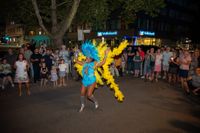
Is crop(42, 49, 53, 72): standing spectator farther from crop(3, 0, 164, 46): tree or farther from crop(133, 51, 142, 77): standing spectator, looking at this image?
crop(133, 51, 142, 77): standing spectator

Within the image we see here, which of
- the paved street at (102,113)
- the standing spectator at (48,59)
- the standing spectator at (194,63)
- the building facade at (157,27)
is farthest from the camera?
the building facade at (157,27)

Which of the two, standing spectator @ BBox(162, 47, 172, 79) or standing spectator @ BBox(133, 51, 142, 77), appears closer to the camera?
standing spectator @ BBox(162, 47, 172, 79)

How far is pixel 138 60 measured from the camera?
50.1ft

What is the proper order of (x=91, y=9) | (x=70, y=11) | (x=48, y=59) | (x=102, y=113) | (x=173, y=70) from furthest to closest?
(x=91, y=9), (x=70, y=11), (x=173, y=70), (x=48, y=59), (x=102, y=113)

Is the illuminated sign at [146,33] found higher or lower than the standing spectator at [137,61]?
higher

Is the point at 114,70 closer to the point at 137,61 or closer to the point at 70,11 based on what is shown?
the point at 137,61

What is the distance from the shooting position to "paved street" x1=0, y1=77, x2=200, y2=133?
6.18m

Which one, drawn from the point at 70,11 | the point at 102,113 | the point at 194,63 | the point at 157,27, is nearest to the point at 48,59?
the point at 70,11

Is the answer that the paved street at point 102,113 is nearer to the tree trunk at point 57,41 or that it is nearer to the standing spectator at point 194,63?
the standing spectator at point 194,63

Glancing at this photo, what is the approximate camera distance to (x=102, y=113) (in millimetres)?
7410

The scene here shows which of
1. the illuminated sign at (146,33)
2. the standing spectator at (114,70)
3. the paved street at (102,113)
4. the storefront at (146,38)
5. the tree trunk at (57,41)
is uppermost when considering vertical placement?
the illuminated sign at (146,33)

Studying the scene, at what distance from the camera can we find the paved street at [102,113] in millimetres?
6184

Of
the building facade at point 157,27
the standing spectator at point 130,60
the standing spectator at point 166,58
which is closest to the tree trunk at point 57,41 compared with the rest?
the standing spectator at point 130,60

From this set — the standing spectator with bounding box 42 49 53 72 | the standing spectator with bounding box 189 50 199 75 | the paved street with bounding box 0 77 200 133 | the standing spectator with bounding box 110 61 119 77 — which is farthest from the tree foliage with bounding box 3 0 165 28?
the paved street with bounding box 0 77 200 133
